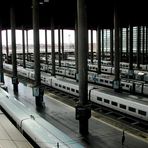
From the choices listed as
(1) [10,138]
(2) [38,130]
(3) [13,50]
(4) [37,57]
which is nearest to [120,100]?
(4) [37,57]

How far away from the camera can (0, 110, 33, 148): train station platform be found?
12258 mm

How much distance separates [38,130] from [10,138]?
6.52ft

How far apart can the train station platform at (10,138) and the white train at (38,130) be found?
882mm

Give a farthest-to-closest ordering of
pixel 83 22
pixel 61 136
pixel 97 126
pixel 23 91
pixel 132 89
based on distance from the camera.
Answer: pixel 23 91 < pixel 132 89 < pixel 97 126 < pixel 83 22 < pixel 61 136

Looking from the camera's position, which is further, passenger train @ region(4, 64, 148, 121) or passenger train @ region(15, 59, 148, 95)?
passenger train @ region(15, 59, 148, 95)

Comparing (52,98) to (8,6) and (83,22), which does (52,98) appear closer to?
(8,6)

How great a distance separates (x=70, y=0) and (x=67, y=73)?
62.2 feet

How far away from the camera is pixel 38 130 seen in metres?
15.0

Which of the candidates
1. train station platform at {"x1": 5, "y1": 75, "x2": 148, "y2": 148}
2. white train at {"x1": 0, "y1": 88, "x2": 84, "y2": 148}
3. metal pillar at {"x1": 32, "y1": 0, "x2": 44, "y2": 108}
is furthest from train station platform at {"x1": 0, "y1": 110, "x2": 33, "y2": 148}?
metal pillar at {"x1": 32, "y1": 0, "x2": 44, "y2": 108}

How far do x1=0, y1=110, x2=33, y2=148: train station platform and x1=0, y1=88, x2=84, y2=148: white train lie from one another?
0.88 m

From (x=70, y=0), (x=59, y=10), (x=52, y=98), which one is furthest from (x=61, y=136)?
(x=59, y=10)

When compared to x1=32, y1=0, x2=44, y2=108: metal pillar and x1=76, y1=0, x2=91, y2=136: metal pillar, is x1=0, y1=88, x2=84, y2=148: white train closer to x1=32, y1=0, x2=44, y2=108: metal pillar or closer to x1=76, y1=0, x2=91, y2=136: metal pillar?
x1=76, y1=0, x2=91, y2=136: metal pillar

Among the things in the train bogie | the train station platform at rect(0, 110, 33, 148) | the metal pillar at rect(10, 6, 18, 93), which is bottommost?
the train bogie

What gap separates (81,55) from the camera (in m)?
20.0
